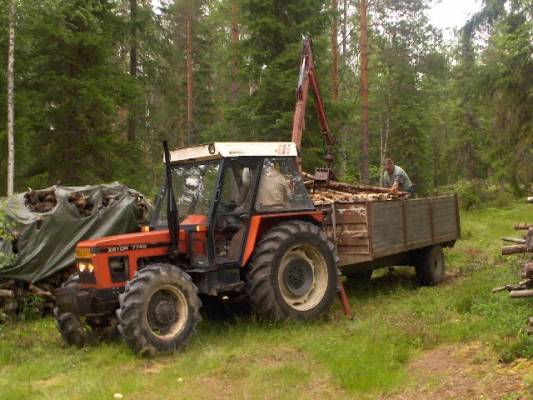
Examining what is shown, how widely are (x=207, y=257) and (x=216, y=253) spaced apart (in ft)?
0.66

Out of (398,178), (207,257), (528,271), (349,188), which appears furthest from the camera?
(398,178)

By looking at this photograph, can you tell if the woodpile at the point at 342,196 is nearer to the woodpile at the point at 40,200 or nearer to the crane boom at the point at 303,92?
the crane boom at the point at 303,92

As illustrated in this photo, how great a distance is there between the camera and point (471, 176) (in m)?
32.2

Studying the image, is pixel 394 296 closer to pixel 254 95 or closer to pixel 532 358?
pixel 532 358

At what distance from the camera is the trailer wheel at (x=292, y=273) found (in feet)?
24.9

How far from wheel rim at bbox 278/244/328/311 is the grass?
0.37 metres

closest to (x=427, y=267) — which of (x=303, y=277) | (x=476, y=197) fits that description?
(x=303, y=277)

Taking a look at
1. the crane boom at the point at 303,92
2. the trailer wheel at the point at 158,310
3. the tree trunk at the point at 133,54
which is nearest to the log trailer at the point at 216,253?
the trailer wheel at the point at 158,310

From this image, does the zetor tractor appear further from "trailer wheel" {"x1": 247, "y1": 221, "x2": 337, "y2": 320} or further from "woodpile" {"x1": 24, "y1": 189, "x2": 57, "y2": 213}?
"woodpile" {"x1": 24, "y1": 189, "x2": 57, "y2": 213}

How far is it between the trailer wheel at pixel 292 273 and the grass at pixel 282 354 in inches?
10.1

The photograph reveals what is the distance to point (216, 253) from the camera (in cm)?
763

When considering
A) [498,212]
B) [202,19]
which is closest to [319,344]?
[498,212]

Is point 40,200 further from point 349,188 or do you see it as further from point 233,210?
point 349,188

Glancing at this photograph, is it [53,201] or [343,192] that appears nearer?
[53,201]
